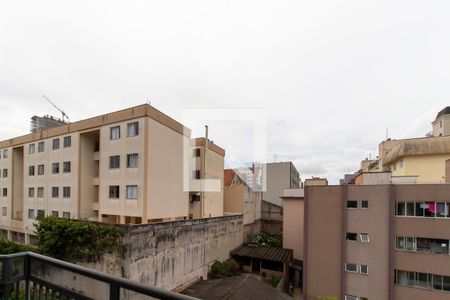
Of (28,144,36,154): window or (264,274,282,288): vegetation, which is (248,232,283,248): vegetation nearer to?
(264,274,282,288): vegetation

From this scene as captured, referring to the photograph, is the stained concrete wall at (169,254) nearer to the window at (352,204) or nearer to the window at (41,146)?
the window at (352,204)

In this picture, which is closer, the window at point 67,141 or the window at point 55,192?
the window at point 67,141

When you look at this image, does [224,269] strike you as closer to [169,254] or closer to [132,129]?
[169,254]

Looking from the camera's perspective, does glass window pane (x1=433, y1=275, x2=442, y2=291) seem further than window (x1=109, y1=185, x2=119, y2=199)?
No

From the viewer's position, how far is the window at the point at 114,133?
14.7m

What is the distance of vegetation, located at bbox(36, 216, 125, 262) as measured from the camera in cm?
1049

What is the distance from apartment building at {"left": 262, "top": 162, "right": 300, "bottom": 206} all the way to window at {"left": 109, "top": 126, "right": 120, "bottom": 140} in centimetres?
2127

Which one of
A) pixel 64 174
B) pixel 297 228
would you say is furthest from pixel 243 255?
pixel 64 174

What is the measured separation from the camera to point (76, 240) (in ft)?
36.1

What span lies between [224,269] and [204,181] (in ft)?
21.2

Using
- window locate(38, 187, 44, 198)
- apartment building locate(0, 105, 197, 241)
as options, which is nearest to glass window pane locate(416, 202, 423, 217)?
apartment building locate(0, 105, 197, 241)

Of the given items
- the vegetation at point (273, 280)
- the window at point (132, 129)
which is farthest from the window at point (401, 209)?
the window at point (132, 129)

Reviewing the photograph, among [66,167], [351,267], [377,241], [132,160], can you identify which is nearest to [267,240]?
[351,267]

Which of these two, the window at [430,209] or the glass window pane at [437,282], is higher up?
the window at [430,209]
